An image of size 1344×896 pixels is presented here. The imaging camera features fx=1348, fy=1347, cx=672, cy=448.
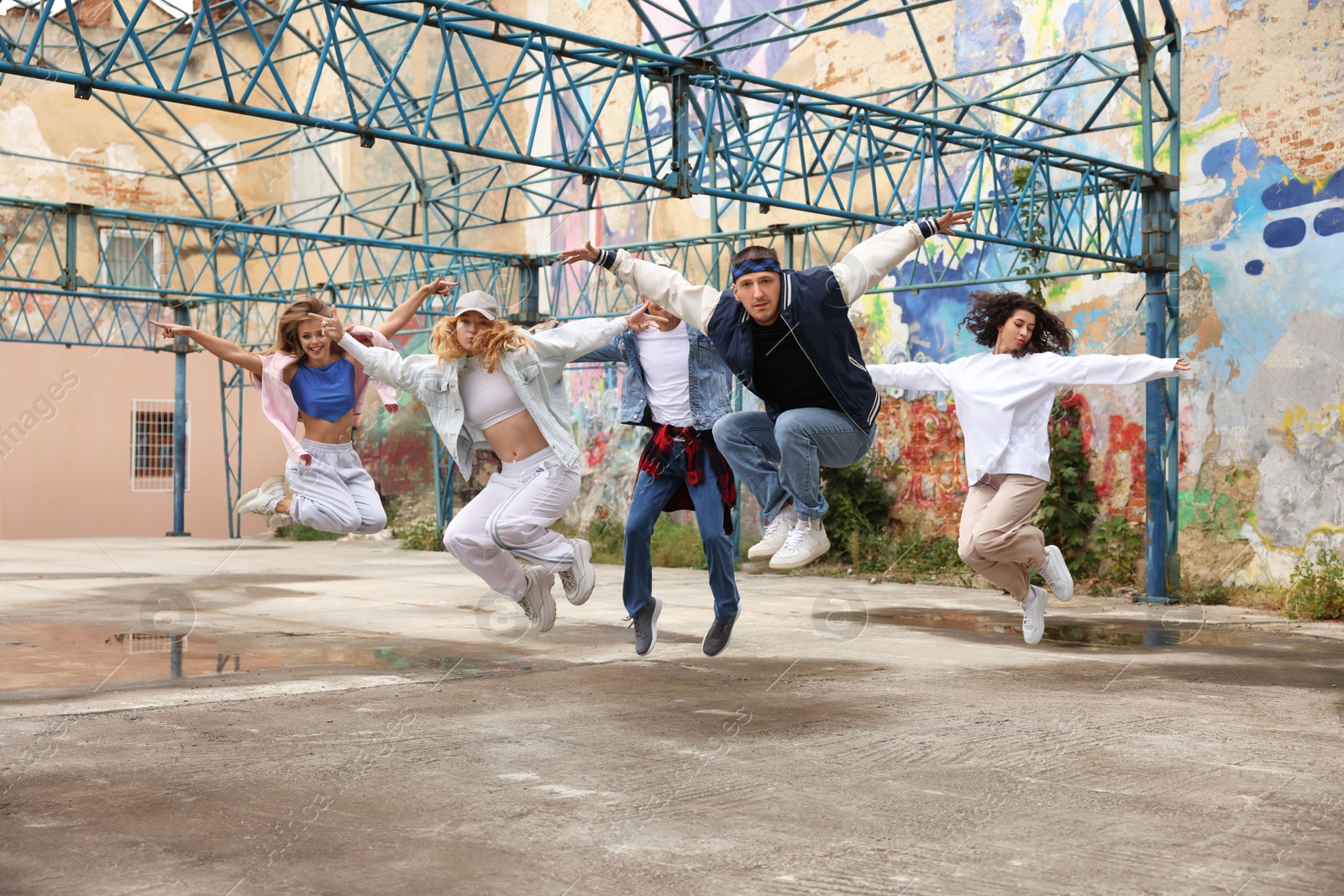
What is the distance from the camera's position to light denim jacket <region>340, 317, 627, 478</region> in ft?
24.7

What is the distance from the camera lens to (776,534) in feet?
24.9

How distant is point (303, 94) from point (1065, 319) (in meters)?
17.3

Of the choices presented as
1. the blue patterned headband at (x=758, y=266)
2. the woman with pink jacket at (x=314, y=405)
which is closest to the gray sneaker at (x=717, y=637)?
the woman with pink jacket at (x=314, y=405)

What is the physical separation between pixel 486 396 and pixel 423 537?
16.5m

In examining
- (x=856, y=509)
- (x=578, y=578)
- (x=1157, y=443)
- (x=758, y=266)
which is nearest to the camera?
(x=758, y=266)

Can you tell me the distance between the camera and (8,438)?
2631 centimetres

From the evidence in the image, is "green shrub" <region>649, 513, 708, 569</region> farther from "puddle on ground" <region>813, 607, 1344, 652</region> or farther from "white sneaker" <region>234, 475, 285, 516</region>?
"white sneaker" <region>234, 475, 285, 516</region>

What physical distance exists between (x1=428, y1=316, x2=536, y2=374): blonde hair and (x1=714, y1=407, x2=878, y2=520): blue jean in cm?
123

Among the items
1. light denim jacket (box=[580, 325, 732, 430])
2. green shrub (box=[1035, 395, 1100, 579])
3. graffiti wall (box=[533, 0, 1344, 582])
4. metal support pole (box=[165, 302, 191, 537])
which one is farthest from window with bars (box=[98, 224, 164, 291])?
light denim jacket (box=[580, 325, 732, 430])

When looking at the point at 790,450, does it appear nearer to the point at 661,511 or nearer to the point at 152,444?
the point at 661,511

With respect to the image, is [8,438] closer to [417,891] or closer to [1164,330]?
[1164,330]

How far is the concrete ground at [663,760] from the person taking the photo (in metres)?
4.28

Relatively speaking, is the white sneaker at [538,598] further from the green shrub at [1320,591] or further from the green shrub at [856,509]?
the green shrub at [856,509]

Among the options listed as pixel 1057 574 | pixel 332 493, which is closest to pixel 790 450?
pixel 1057 574
